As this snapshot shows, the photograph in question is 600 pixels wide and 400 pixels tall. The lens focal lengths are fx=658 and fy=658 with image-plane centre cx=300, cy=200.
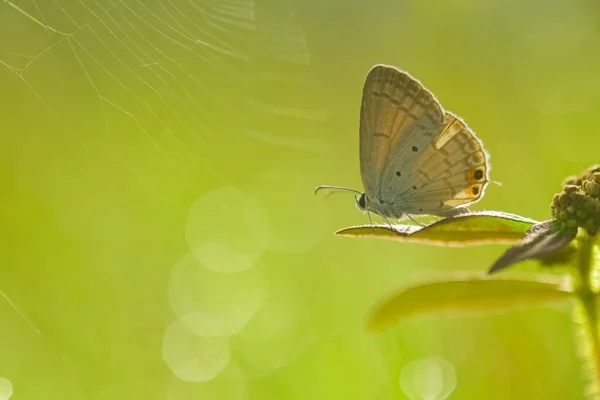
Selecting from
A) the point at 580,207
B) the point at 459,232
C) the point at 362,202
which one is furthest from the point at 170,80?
the point at 580,207

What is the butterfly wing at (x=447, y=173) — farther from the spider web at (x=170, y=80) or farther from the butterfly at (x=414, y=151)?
the spider web at (x=170, y=80)

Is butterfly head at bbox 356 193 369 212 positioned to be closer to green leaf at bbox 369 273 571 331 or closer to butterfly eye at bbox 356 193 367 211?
butterfly eye at bbox 356 193 367 211

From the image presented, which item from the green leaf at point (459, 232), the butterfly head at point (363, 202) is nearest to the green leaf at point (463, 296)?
the green leaf at point (459, 232)

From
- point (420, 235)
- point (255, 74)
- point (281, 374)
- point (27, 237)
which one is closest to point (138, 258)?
point (27, 237)

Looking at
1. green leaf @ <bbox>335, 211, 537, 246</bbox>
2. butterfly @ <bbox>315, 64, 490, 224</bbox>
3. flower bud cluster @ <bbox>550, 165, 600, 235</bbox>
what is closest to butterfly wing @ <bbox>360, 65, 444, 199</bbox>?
butterfly @ <bbox>315, 64, 490, 224</bbox>

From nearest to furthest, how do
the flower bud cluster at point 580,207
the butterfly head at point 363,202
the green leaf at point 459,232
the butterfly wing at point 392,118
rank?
the flower bud cluster at point 580,207
the green leaf at point 459,232
the butterfly wing at point 392,118
the butterfly head at point 363,202

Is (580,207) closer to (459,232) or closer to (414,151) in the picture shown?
(459,232)

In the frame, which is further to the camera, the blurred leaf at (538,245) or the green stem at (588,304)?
the green stem at (588,304)
